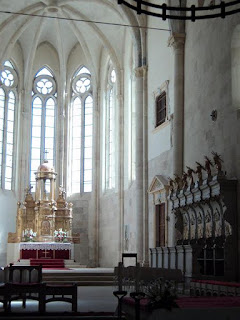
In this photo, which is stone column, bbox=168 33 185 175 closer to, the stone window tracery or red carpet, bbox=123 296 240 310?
the stone window tracery

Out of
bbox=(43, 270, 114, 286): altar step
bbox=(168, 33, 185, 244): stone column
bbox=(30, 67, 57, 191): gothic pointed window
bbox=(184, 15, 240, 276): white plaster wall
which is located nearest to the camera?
bbox=(184, 15, 240, 276): white plaster wall

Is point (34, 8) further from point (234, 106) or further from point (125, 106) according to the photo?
point (234, 106)

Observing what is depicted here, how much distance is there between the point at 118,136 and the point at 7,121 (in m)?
6.24

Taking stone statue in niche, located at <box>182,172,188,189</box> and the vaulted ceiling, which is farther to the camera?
the vaulted ceiling

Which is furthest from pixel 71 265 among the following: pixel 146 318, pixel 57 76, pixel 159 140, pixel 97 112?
pixel 146 318

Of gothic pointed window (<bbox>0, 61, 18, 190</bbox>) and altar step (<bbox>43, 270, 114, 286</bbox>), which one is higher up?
gothic pointed window (<bbox>0, 61, 18, 190</bbox>)

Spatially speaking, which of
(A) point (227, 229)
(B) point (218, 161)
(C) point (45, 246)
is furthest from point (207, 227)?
(C) point (45, 246)

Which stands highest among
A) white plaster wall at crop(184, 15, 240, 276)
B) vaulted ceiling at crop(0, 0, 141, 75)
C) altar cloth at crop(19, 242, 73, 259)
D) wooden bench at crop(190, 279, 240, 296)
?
vaulted ceiling at crop(0, 0, 141, 75)

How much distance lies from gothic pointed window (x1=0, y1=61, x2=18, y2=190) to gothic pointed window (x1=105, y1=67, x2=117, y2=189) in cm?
493

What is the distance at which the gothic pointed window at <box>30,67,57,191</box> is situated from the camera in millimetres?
29875

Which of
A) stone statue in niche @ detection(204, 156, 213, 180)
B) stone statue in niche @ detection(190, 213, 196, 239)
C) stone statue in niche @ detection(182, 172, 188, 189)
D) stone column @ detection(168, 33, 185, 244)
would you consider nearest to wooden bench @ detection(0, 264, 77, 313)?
stone statue in niche @ detection(204, 156, 213, 180)

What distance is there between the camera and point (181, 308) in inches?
269

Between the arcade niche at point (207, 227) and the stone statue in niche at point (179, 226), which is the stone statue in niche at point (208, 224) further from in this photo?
the stone statue in niche at point (179, 226)

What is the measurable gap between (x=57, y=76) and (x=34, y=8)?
187 inches
